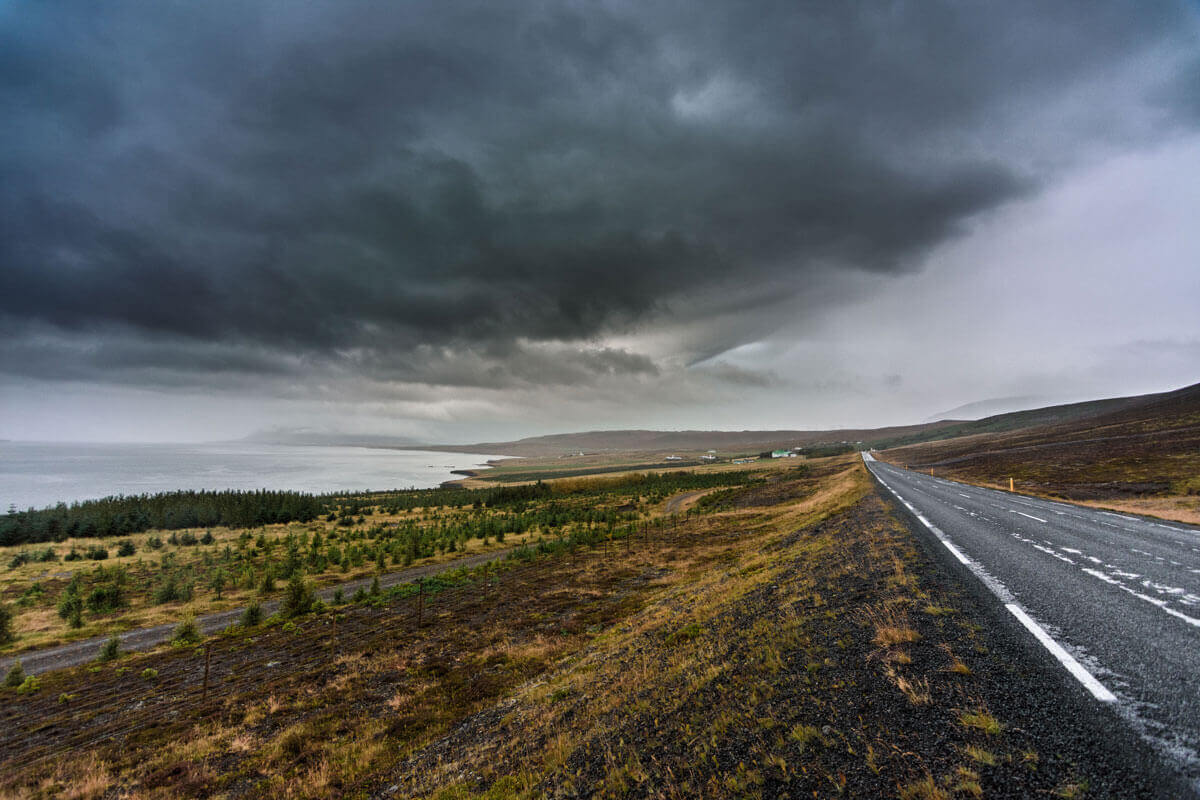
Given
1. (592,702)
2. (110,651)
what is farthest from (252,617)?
(592,702)

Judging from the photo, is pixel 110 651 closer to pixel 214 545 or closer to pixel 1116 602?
pixel 214 545

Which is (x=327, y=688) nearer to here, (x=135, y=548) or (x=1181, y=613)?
(x=1181, y=613)

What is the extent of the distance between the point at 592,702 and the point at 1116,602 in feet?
34.2

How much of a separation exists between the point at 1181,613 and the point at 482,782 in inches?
495

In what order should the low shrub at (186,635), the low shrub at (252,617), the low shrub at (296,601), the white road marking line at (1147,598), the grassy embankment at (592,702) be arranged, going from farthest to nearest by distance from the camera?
the low shrub at (296,601), the low shrub at (252,617), the low shrub at (186,635), the white road marking line at (1147,598), the grassy embankment at (592,702)

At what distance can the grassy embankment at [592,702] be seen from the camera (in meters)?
5.20

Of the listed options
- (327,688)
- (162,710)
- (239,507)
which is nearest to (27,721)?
(162,710)

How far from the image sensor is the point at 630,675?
10531 mm

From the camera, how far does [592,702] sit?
9.76 meters

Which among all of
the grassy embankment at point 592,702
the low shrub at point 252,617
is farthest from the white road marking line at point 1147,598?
the low shrub at point 252,617

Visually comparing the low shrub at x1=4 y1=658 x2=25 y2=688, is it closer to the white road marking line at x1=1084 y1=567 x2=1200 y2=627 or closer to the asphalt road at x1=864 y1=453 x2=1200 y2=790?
the asphalt road at x1=864 y1=453 x2=1200 y2=790

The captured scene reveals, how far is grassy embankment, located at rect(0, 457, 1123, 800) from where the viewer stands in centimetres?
520

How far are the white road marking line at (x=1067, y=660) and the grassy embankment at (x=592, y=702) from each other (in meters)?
0.81

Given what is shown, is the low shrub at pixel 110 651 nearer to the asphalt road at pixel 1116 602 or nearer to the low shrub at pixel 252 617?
the low shrub at pixel 252 617
